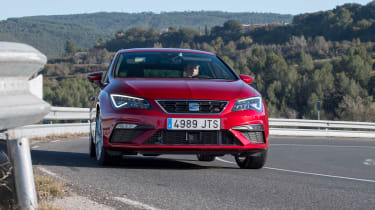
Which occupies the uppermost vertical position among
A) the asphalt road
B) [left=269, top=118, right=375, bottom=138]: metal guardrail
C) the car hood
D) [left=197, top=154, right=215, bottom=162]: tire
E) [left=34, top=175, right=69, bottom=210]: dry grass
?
the car hood

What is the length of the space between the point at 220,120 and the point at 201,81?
2.77 ft

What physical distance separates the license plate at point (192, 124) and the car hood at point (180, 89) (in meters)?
0.25

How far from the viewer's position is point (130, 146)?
21.1ft

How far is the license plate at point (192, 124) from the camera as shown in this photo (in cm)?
638

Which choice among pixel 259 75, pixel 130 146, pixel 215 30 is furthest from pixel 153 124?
pixel 215 30

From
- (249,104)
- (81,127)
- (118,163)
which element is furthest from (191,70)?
(81,127)

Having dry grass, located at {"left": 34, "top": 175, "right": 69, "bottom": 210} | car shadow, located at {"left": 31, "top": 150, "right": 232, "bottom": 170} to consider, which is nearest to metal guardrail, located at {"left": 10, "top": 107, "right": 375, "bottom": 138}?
car shadow, located at {"left": 31, "top": 150, "right": 232, "bottom": 170}

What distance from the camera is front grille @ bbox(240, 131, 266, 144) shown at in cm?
662

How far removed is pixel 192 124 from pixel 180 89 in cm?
45

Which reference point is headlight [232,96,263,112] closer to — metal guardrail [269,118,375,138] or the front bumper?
the front bumper

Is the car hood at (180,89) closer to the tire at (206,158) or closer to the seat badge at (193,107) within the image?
the seat badge at (193,107)

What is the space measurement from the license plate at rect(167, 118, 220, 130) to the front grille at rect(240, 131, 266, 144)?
0.38 m

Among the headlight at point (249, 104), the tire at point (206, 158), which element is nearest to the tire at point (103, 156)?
the headlight at point (249, 104)

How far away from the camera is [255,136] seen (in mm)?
6711
